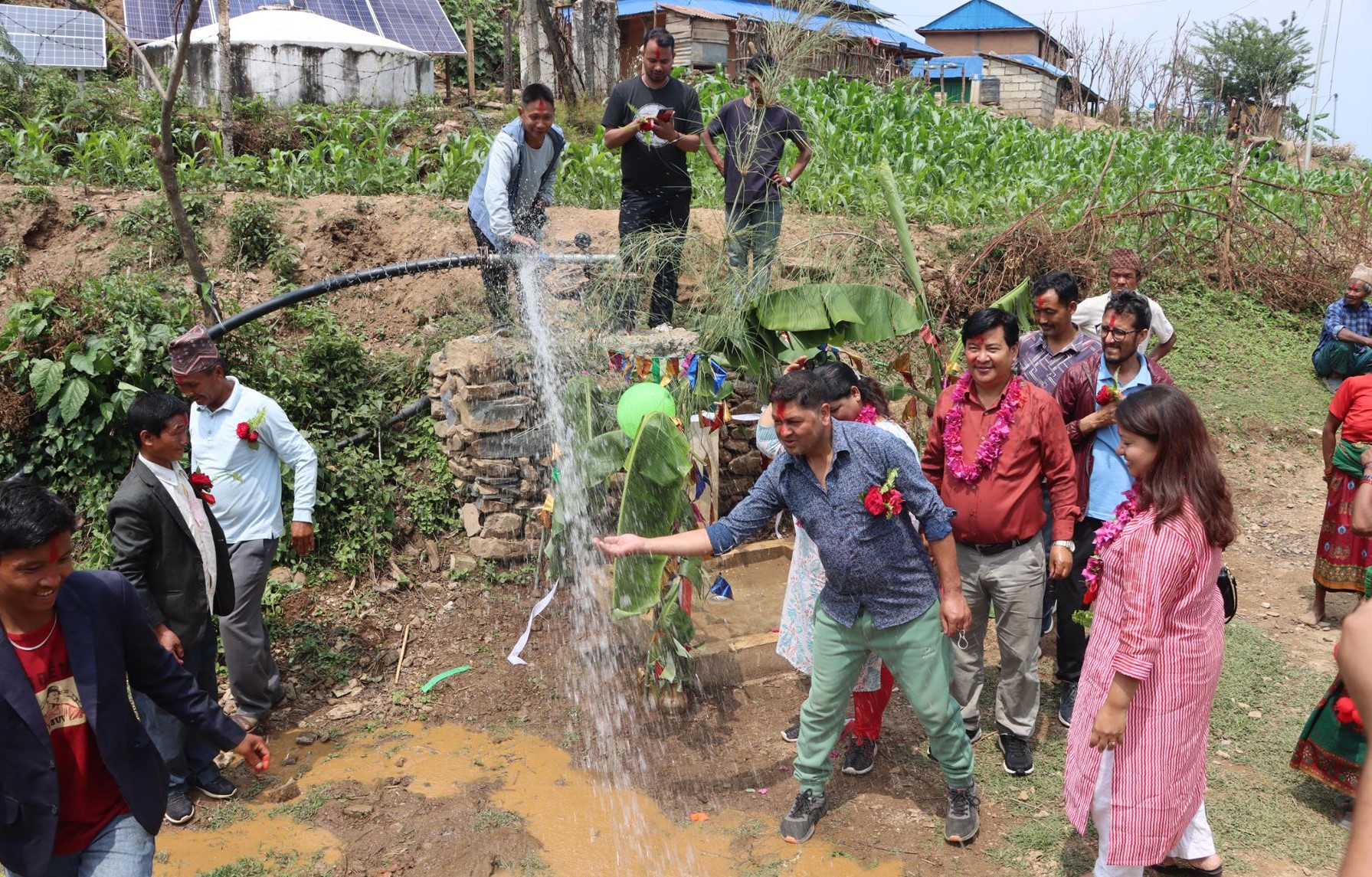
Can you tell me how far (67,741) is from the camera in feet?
8.31

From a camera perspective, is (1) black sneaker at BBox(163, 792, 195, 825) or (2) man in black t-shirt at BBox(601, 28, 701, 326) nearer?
(1) black sneaker at BBox(163, 792, 195, 825)

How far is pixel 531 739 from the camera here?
4.72m

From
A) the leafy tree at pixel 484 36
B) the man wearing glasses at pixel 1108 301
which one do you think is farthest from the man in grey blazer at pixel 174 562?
the leafy tree at pixel 484 36

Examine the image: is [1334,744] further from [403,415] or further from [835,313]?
[403,415]

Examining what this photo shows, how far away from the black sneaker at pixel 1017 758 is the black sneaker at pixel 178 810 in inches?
132

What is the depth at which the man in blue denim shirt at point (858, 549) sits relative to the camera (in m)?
3.52

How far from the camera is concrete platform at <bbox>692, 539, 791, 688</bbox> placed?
5102 millimetres

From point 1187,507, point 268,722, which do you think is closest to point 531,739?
point 268,722

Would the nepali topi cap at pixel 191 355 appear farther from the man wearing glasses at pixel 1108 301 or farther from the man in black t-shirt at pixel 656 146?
the man wearing glasses at pixel 1108 301

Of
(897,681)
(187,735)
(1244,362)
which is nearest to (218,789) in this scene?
(187,735)

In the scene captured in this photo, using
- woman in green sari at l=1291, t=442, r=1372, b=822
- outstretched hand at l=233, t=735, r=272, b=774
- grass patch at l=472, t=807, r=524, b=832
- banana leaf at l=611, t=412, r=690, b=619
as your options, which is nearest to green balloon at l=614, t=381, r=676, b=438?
banana leaf at l=611, t=412, r=690, b=619

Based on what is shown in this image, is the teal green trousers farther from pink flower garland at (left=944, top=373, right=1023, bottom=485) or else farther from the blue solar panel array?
the blue solar panel array

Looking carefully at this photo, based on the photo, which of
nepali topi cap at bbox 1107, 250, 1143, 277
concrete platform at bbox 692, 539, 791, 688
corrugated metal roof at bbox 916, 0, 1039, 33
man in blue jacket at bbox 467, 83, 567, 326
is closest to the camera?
concrete platform at bbox 692, 539, 791, 688

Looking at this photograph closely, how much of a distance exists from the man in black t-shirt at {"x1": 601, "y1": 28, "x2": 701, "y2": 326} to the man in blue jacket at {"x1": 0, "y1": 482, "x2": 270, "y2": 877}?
415 cm
